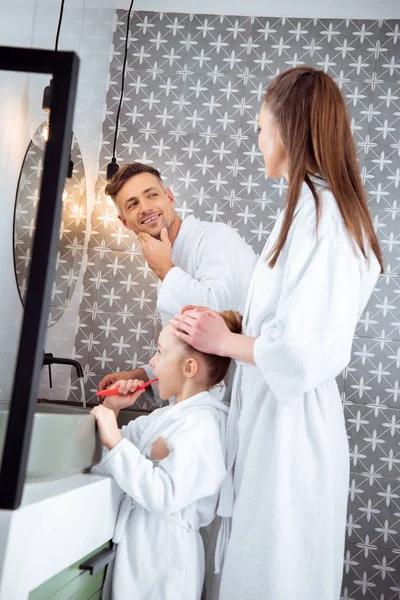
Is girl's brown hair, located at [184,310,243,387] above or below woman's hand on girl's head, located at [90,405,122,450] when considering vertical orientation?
above

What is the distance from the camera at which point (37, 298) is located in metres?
0.91

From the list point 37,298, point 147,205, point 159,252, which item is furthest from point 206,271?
point 37,298

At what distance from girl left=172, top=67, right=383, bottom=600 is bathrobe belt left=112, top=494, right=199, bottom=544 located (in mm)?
92

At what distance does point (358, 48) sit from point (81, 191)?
118cm

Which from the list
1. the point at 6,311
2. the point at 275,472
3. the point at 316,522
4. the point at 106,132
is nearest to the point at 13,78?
the point at 6,311

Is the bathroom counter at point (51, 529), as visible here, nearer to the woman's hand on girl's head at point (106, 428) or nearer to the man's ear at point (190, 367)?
the woman's hand on girl's head at point (106, 428)

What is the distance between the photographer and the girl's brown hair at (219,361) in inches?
66.7

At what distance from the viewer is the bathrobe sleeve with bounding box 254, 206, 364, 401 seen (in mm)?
1374

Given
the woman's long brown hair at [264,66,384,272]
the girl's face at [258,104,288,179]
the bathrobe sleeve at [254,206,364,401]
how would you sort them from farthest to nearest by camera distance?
the girl's face at [258,104,288,179] < the woman's long brown hair at [264,66,384,272] < the bathrobe sleeve at [254,206,364,401]

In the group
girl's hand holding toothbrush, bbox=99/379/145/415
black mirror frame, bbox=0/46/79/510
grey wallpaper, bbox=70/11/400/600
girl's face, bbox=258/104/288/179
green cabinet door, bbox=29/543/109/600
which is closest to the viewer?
black mirror frame, bbox=0/46/79/510

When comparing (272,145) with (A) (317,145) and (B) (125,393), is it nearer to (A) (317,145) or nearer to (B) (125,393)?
(A) (317,145)

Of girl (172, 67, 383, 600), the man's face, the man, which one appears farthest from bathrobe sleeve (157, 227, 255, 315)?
girl (172, 67, 383, 600)

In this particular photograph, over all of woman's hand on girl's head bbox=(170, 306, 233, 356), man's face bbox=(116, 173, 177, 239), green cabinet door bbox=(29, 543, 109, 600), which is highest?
man's face bbox=(116, 173, 177, 239)

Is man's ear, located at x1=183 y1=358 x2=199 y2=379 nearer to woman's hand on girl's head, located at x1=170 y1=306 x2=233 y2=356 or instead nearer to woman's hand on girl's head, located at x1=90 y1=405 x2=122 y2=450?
woman's hand on girl's head, located at x1=170 y1=306 x2=233 y2=356
